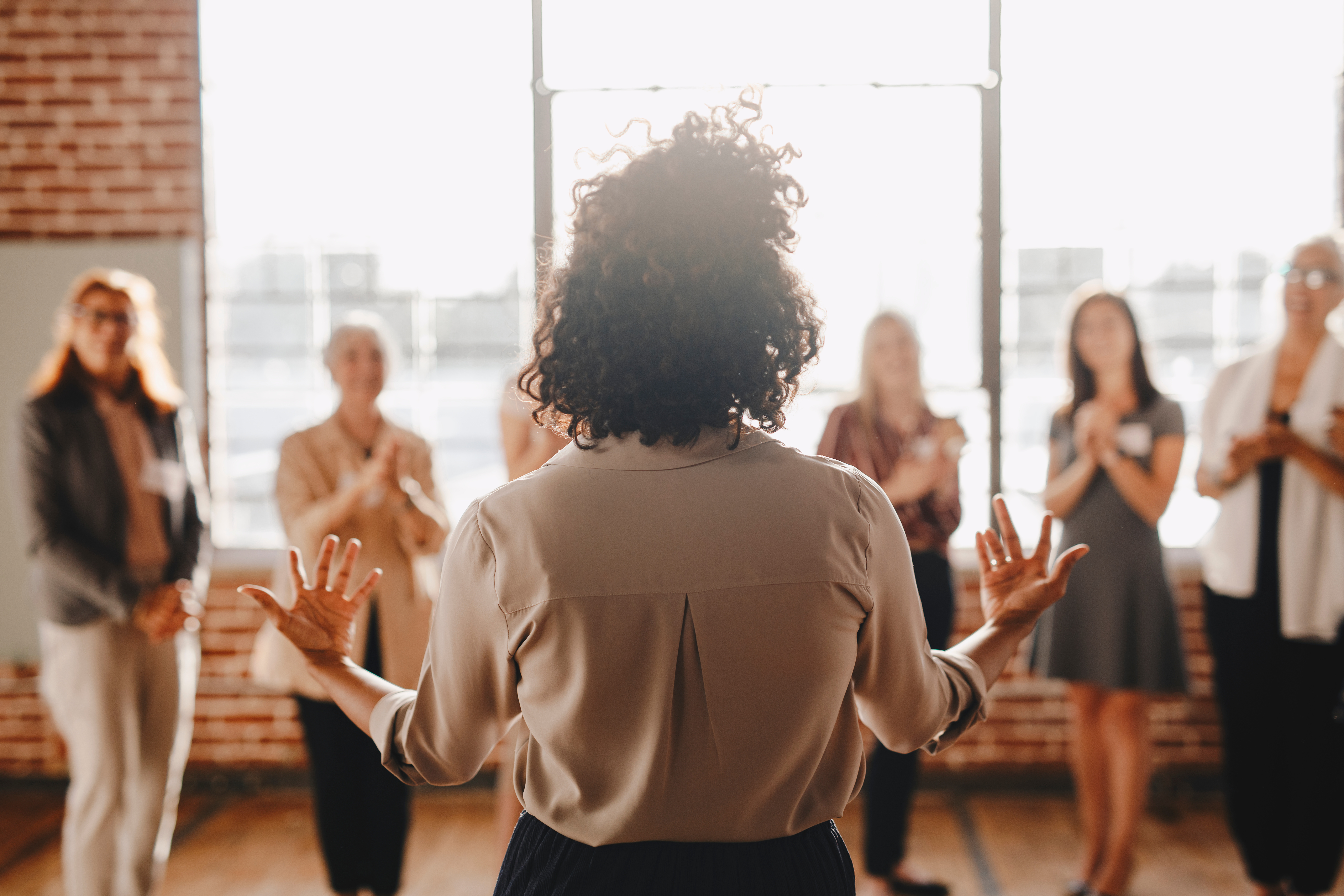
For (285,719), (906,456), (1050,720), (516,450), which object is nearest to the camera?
(906,456)

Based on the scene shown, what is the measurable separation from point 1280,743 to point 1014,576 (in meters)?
1.98

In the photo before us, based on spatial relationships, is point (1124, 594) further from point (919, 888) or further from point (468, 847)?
point (468, 847)

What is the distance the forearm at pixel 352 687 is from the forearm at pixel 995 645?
28.1 inches

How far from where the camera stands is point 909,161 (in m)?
3.76

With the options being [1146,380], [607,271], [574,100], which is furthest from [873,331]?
[607,271]

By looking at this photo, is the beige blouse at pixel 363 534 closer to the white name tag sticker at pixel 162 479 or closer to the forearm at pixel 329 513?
the forearm at pixel 329 513

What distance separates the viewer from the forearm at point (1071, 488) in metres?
2.68

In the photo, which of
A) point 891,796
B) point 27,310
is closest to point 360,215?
point 27,310

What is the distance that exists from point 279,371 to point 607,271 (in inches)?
134

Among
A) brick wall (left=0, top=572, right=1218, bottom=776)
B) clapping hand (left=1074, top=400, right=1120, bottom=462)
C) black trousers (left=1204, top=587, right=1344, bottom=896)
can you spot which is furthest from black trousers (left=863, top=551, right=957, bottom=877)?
brick wall (left=0, top=572, right=1218, bottom=776)

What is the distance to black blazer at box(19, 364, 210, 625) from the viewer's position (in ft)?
7.58

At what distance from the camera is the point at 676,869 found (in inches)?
38.4

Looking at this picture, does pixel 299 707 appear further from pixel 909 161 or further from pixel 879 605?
pixel 909 161

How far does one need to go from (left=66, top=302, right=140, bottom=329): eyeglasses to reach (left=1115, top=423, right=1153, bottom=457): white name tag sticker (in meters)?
2.78
